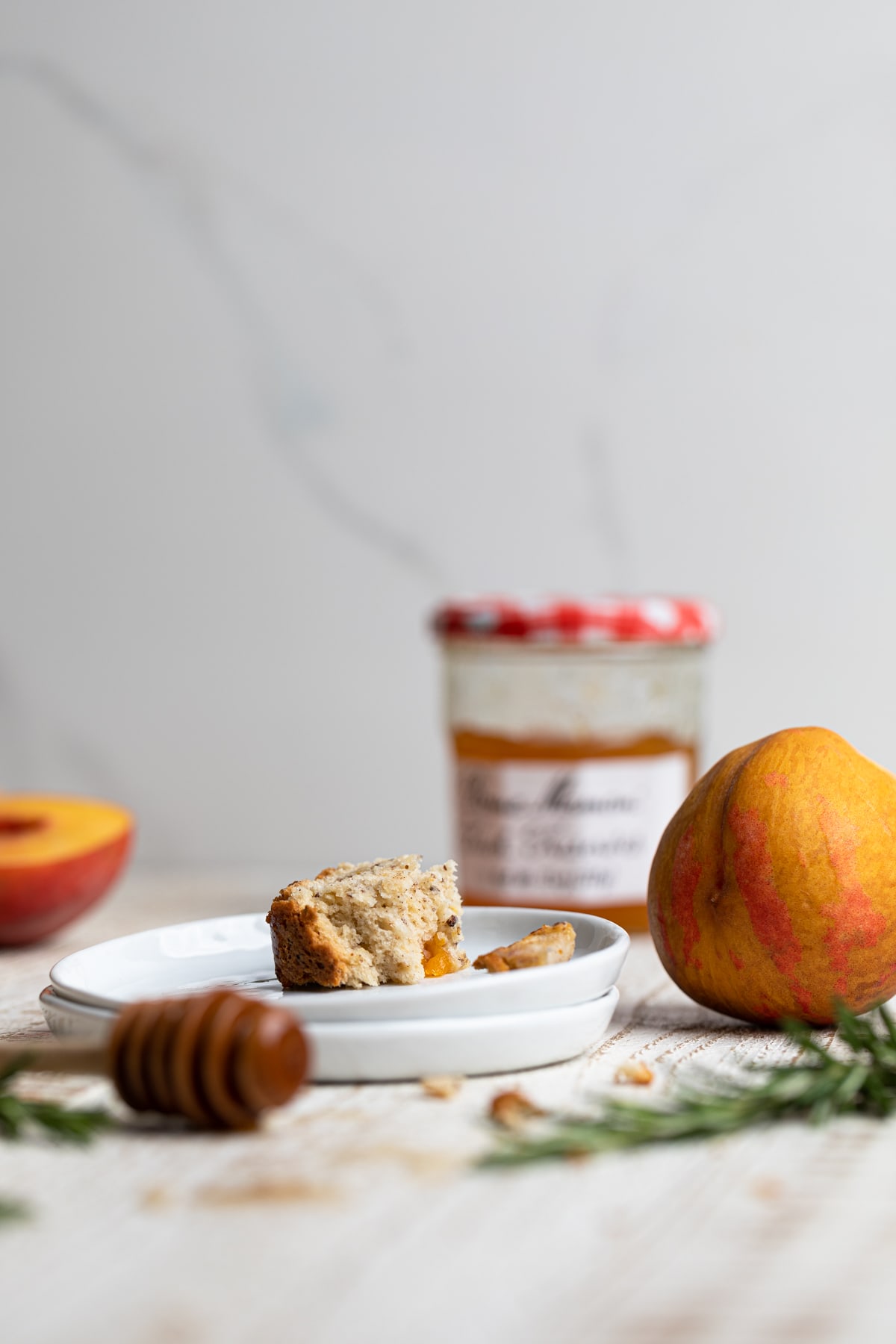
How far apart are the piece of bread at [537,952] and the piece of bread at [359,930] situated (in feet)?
0.11

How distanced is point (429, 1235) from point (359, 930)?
0.77 ft

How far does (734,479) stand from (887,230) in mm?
257

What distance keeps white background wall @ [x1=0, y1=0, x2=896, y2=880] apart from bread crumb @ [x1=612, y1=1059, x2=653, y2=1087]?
0.79 meters

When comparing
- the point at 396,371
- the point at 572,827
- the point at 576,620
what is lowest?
the point at 572,827

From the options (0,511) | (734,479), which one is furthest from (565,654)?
(0,511)

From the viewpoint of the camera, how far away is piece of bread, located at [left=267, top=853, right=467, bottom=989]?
64 cm

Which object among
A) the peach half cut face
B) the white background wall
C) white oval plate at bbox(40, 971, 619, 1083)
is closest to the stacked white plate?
white oval plate at bbox(40, 971, 619, 1083)

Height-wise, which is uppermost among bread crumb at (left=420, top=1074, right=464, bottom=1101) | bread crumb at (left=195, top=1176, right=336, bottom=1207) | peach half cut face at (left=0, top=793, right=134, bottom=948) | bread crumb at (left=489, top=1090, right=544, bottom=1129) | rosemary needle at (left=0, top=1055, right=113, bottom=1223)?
rosemary needle at (left=0, top=1055, right=113, bottom=1223)

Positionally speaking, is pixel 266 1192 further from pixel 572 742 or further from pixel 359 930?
pixel 572 742

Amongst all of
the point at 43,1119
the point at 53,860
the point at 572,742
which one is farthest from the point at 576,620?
the point at 43,1119

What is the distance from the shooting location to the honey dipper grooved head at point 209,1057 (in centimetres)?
48

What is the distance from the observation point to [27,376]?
5.00 feet

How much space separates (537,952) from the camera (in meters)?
0.63

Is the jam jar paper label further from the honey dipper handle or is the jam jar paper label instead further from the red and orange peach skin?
the honey dipper handle
